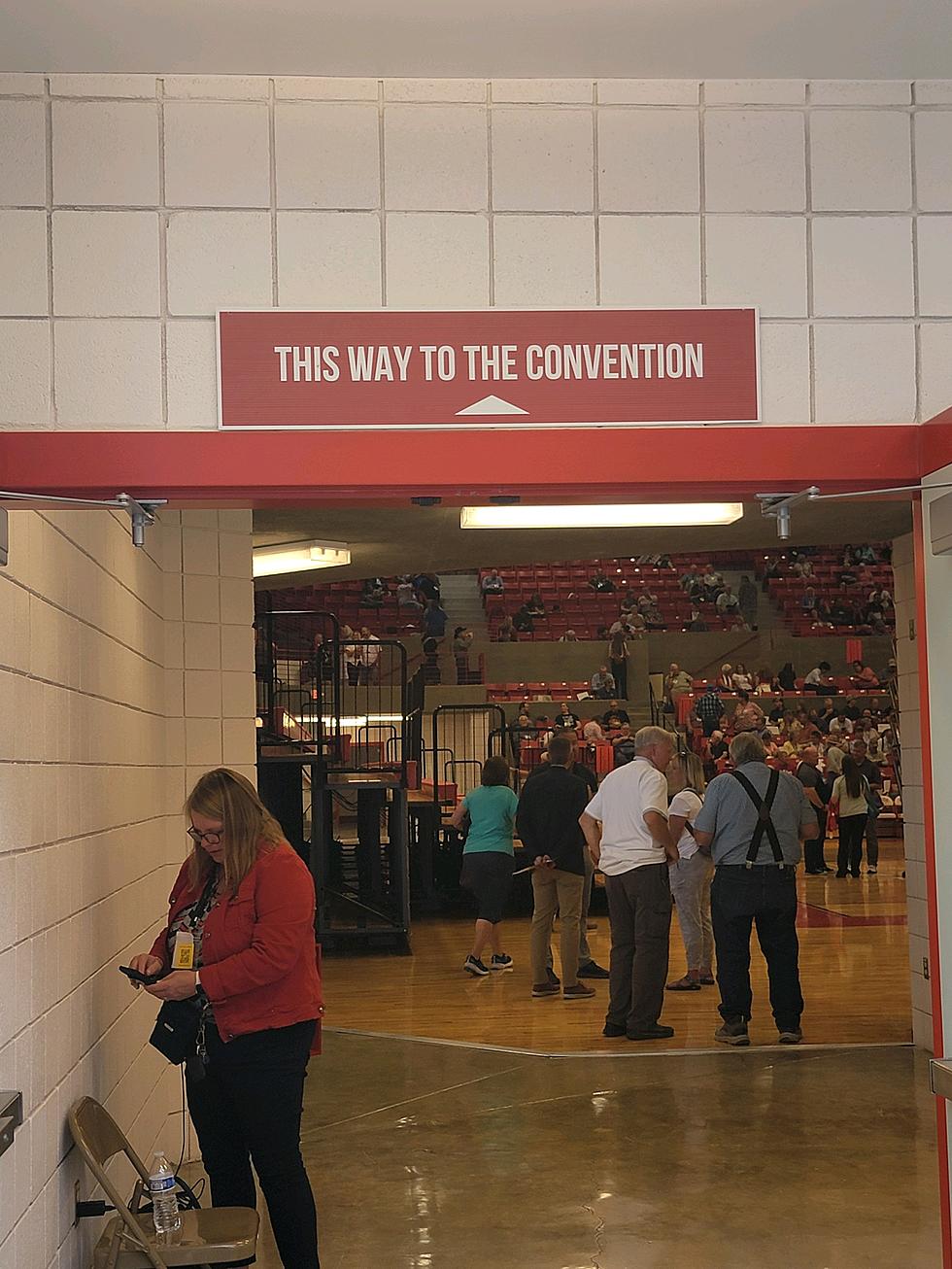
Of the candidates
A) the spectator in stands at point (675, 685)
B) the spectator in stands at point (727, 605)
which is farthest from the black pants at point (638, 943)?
the spectator in stands at point (727, 605)

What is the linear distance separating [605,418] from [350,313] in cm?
48

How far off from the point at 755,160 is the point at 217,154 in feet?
3.13

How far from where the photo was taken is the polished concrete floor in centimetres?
425

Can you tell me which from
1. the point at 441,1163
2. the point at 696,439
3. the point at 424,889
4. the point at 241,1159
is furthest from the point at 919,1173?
the point at 424,889

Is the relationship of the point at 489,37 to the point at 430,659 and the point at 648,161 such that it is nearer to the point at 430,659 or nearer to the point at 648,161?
the point at 648,161

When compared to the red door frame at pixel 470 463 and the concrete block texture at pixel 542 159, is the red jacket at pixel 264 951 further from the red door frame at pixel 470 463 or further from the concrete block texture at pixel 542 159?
the concrete block texture at pixel 542 159

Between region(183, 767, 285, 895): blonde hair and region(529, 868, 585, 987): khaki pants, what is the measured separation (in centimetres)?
417

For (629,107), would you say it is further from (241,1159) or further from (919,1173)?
(919,1173)

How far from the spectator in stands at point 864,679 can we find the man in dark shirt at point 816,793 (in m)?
2.50

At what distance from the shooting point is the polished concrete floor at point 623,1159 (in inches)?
167

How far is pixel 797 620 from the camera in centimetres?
2248

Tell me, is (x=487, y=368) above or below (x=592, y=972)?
above

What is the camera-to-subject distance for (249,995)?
3.50 meters

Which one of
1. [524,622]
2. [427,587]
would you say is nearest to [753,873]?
[524,622]
